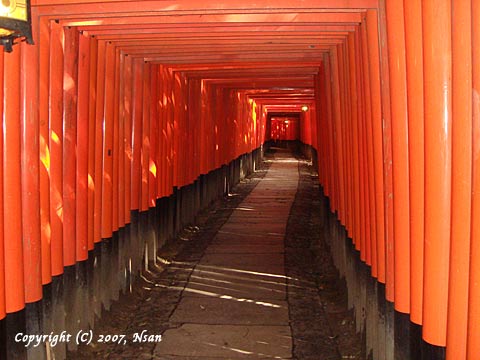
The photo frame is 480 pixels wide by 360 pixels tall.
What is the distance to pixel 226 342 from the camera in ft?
17.0

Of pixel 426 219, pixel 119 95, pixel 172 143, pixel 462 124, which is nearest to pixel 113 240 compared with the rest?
pixel 119 95

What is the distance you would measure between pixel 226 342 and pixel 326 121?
3.97m

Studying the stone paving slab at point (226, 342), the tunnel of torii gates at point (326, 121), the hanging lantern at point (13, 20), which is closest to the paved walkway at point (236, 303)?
the stone paving slab at point (226, 342)

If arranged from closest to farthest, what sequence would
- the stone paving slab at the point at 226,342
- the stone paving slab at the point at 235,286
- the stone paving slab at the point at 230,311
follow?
the stone paving slab at the point at 226,342, the stone paving slab at the point at 230,311, the stone paving slab at the point at 235,286

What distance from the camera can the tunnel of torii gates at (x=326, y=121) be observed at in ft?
8.66

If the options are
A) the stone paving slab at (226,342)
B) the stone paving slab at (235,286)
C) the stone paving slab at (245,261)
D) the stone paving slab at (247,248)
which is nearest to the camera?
the stone paving slab at (226,342)

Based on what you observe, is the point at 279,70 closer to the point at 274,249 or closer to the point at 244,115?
the point at 274,249

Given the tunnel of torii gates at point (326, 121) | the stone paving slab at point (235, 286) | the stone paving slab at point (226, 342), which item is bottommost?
the stone paving slab at point (226, 342)

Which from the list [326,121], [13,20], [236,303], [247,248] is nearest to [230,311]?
[236,303]

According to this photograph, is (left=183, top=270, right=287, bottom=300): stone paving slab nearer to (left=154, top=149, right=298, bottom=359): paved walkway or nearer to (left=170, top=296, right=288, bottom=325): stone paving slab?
(left=154, top=149, right=298, bottom=359): paved walkway

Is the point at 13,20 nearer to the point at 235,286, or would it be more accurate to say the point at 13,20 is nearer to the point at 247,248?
the point at 235,286

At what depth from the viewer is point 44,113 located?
4078mm

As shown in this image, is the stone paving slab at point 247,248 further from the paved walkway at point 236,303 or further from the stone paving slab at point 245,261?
the stone paving slab at point 245,261

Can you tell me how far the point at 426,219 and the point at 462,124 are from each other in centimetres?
60
